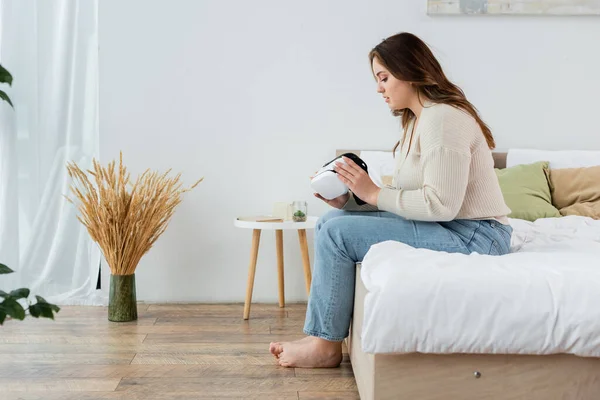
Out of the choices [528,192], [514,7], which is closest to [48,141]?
[528,192]

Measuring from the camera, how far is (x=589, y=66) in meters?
3.74

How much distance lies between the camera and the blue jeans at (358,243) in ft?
7.36

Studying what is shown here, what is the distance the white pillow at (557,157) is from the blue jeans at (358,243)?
1271 mm

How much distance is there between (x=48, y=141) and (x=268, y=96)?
1137 millimetres

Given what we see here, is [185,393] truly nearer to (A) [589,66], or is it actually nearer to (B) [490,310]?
(B) [490,310]

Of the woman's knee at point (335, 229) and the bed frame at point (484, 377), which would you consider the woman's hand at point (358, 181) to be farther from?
the bed frame at point (484, 377)

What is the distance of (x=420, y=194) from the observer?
2186 mm

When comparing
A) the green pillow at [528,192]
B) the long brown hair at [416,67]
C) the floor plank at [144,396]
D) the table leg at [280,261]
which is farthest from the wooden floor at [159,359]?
the green pillow at [528,192]

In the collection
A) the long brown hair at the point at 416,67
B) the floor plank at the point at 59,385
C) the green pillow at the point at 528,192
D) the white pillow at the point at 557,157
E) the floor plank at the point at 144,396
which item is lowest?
the floor plank at the point at 144,396

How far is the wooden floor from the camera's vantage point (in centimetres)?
227

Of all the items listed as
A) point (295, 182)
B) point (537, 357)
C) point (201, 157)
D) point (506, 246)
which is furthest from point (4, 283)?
point (537, 357)

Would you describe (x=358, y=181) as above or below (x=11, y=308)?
above

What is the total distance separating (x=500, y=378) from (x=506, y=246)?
613mm

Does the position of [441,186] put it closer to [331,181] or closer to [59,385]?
[331,181]
